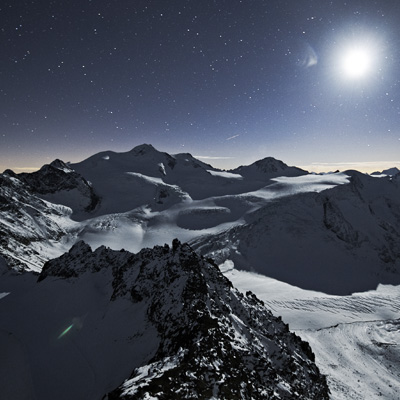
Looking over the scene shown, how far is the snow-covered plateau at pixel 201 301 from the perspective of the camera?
14.3 metres

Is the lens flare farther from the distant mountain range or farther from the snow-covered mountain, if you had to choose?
the distant mountain range

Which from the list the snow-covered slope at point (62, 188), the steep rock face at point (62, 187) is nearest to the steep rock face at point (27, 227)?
the snow-covered slope at point (62, 188)

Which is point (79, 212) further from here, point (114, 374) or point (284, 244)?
point (114, 374)

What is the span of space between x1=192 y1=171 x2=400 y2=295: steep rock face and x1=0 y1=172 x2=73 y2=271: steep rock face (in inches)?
1680

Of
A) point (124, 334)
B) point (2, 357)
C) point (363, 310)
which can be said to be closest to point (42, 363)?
point (2, 357)

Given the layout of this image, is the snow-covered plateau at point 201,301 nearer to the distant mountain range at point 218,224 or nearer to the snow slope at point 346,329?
the snow slope at point 346,329

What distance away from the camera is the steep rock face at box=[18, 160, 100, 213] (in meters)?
105

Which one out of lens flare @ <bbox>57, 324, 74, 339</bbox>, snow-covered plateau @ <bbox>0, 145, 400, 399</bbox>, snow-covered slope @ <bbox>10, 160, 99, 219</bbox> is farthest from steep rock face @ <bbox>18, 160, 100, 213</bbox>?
lens flare @ <bbox>57, 324, 74, 339</bbox>

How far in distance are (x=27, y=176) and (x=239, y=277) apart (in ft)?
362

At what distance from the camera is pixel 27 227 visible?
66.1 metres

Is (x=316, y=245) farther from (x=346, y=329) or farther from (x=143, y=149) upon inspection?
(x=143, y=149)

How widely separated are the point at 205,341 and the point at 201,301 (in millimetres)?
3733

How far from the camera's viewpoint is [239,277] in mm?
55312

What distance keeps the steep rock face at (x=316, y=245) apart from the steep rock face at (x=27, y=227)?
4267 cm
